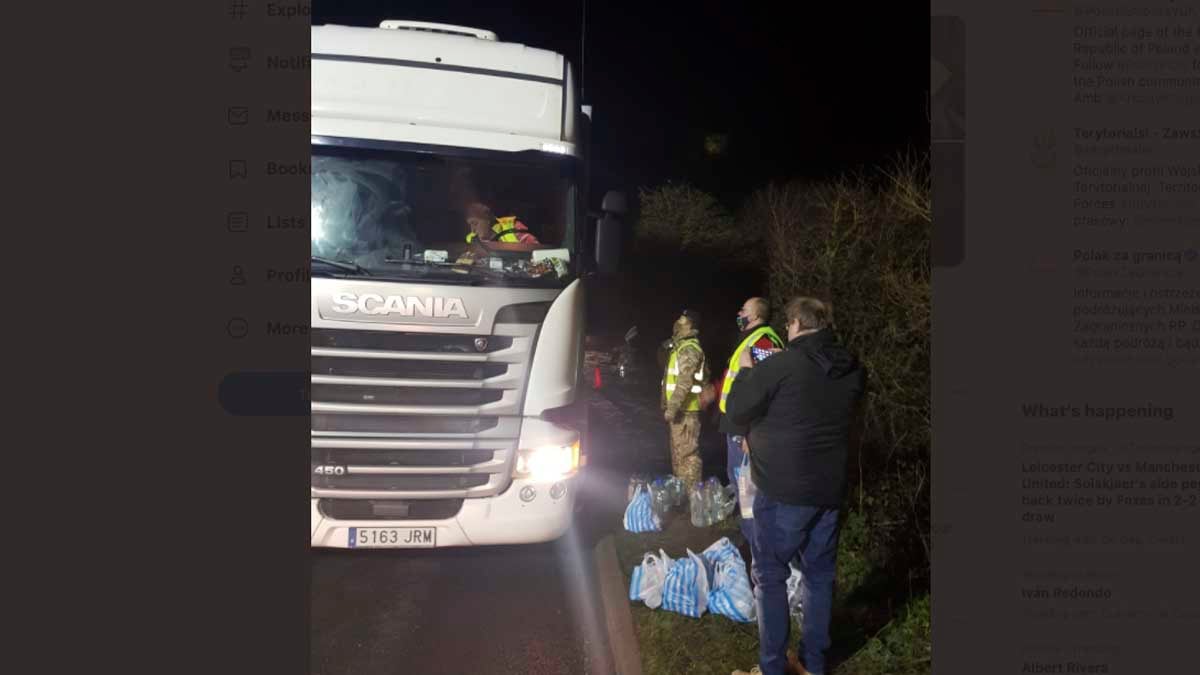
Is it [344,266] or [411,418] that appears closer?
[344,266]

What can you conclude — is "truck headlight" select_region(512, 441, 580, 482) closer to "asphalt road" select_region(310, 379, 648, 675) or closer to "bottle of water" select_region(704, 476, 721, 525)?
"asphalt road" select_region(310, 379, 648, 675)

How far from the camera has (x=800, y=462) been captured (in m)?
3.08

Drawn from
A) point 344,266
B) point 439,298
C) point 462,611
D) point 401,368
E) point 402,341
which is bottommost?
point 462,611

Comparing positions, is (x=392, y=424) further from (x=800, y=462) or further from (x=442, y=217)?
(x=800, y=462)

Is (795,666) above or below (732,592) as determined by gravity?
below

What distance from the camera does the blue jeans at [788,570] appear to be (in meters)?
3.16

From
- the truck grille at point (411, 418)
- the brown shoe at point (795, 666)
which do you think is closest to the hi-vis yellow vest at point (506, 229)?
the truck grille at point (411, 418)

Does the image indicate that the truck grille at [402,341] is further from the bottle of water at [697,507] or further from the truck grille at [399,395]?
the bottle of water at [697,507]

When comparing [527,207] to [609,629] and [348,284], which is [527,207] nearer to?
[348,284]

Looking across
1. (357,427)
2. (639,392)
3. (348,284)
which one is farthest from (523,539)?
(639,392)

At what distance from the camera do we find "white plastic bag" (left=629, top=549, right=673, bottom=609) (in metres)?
4.01

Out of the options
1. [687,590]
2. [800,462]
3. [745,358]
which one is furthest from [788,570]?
[745,358]

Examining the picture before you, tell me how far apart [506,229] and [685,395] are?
1.91 m

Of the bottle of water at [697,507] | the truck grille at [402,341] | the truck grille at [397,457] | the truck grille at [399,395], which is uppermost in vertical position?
the truck grille at [402,341]
